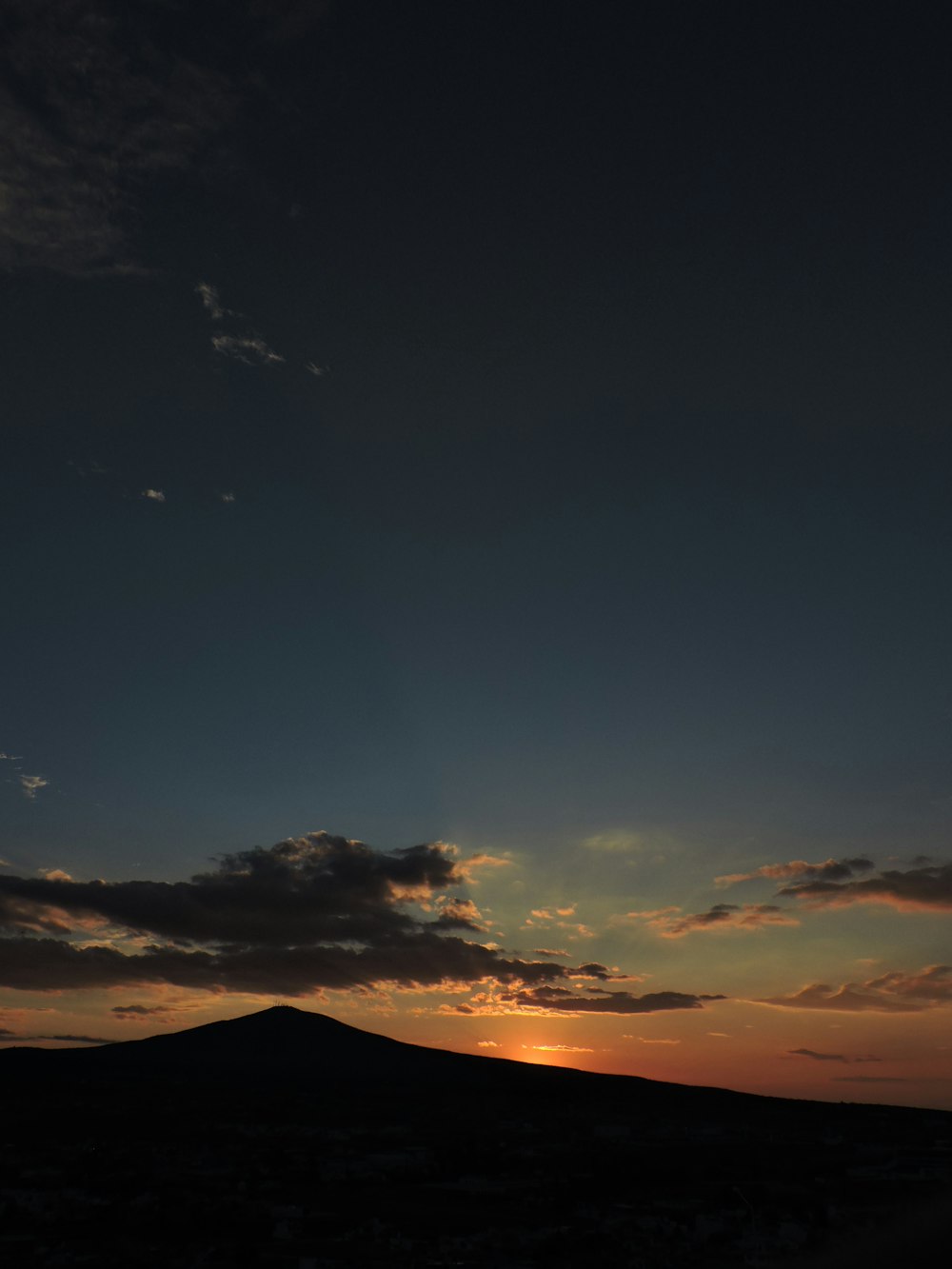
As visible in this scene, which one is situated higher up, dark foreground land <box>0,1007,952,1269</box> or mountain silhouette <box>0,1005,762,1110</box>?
mountain silhouette <box>0,1005,762,1110</box>

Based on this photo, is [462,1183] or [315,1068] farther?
[315,1068]

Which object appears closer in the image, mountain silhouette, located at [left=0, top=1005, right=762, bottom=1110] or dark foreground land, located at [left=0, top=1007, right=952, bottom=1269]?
dark foreground land, located at [left=0, top=1007, right=952, bottom=1269]

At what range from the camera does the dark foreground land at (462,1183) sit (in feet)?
102

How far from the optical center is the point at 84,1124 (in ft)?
280

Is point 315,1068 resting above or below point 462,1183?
above

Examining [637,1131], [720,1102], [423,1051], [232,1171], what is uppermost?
[423,1051]

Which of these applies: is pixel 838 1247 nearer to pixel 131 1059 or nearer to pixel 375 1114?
pixel 375 1114

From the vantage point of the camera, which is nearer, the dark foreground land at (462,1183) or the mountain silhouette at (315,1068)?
the dark foreground land at (462,1183)

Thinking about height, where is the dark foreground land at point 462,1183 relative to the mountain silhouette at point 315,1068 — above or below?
below

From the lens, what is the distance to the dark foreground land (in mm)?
31109

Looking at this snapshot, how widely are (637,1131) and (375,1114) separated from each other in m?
34.6

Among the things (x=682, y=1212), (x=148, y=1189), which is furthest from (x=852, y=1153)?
(x=148, y=1189)

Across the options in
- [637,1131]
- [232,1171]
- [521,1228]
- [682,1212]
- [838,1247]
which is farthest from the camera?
[637,1131]

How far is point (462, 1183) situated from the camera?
50812 millimetres
